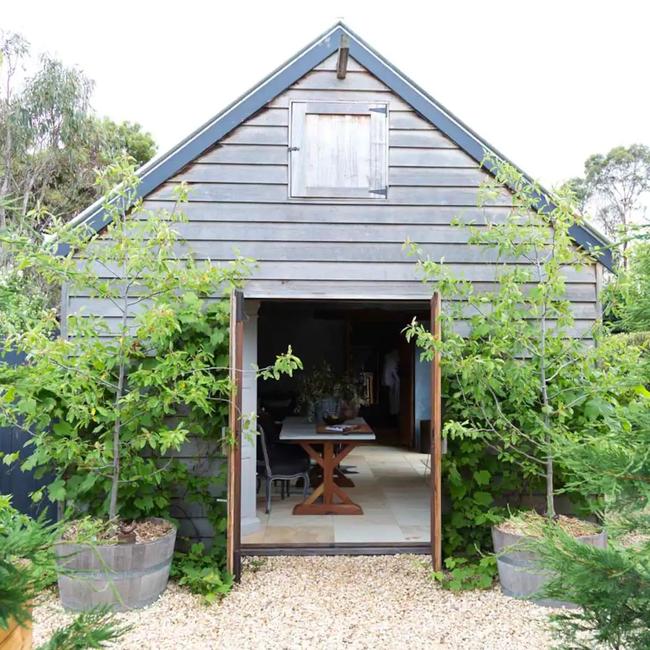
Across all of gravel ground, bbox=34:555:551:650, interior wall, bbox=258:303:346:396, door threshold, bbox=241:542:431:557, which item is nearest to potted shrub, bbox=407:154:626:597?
gravel ground, bbox=34:555:551:650

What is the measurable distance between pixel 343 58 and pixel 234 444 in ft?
10.1

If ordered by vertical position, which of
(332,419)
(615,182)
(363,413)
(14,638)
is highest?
(615,182)

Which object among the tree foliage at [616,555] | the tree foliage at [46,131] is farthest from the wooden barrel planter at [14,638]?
the tree foliage at [46,131]

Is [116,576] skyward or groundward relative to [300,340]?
groundward

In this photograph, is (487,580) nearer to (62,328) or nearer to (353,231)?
(353,231)

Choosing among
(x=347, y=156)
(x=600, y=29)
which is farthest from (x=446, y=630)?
(x=600, y=29)

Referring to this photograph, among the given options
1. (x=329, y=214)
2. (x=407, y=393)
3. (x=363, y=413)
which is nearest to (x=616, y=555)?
(x=329, y=214)

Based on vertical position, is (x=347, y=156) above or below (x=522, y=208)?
above

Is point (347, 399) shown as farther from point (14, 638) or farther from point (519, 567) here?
point (14, 638)

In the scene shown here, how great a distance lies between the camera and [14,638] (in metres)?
2.18

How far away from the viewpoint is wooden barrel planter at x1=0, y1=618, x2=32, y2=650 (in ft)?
6.79

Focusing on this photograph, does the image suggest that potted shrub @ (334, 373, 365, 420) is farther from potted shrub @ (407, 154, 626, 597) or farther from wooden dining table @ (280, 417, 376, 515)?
potted shrub @ (407, 154, 626, 597)

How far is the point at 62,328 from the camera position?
4820 millimetres

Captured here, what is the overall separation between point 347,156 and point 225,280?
1.41m
